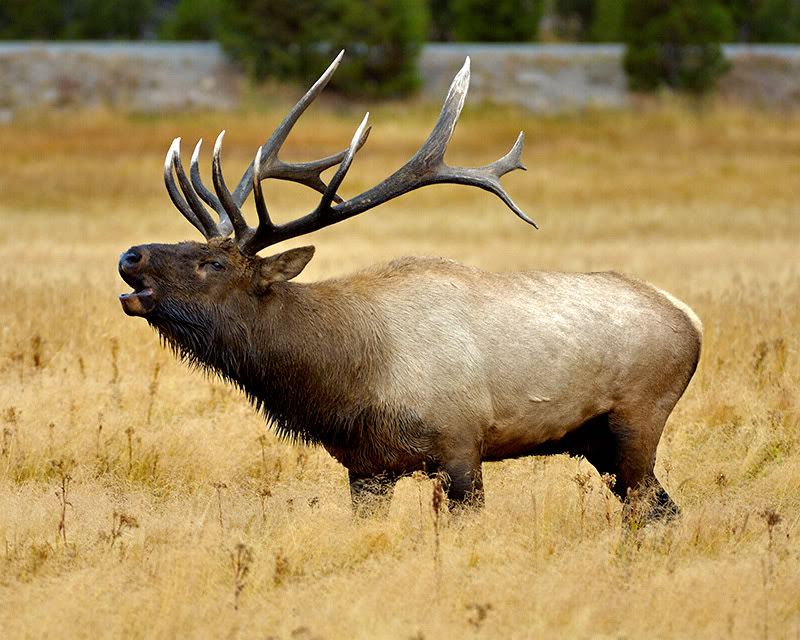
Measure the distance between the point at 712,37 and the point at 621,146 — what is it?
30.5 ft

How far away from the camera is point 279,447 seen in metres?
A: 8.19

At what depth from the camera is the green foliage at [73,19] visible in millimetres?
57562

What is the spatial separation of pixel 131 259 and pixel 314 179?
161cm

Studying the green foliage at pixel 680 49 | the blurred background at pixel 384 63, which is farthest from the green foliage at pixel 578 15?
the blurred background at pixel 384 63

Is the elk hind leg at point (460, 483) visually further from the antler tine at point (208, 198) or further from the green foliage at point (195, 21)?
→ the green foliage at point (195, 21)

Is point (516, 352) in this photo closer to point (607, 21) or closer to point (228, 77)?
point (228, 77)

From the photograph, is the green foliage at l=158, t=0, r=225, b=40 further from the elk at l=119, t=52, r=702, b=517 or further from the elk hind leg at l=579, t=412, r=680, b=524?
the elk hind leg at l=579, t=412, r=680, b=524

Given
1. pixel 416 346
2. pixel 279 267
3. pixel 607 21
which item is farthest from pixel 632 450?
pixel 607 21

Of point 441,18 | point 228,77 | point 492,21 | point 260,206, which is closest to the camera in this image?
point 260,206

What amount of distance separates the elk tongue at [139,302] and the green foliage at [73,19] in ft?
180

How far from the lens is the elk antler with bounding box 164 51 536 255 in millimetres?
6543

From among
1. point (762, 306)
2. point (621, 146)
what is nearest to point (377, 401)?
point (762, 306)

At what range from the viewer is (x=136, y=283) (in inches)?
248

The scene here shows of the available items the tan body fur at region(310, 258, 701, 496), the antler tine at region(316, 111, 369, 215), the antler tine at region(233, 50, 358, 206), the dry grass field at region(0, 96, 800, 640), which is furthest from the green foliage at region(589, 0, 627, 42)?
the antler tine at region(316, 111, 369, 215)
